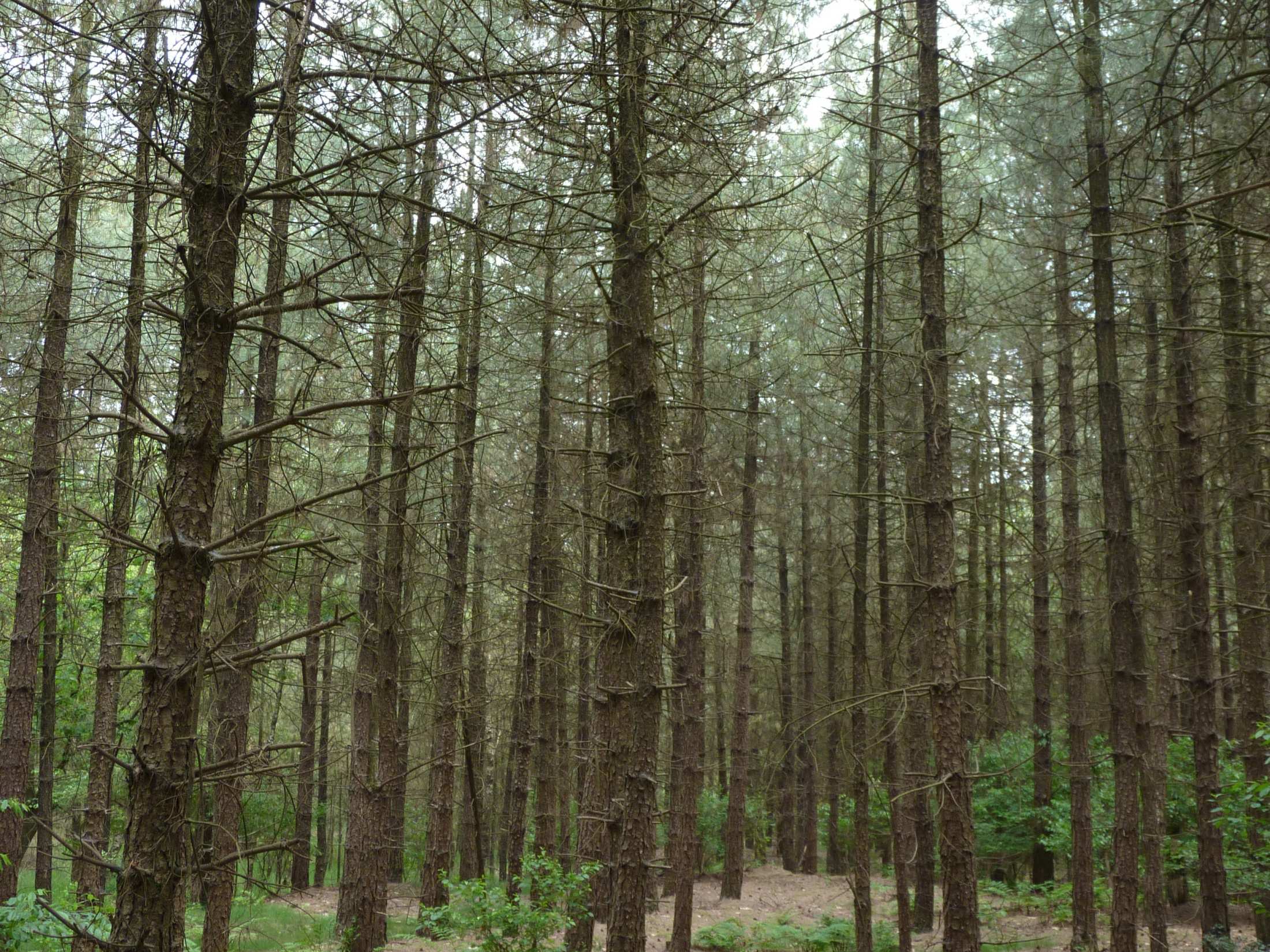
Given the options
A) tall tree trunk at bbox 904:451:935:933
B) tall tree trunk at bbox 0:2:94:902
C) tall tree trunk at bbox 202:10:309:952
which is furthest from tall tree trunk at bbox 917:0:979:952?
tall tree trunk at bbox 0:2:94:902

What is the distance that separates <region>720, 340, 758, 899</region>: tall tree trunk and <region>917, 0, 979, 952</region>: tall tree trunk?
8.49 metres

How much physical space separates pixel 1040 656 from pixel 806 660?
7.61m

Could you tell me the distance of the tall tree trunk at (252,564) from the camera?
358 centimetres

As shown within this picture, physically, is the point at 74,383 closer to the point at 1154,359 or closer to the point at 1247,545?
the point at 1247,545

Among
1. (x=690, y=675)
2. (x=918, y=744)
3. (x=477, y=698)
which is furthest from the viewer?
(x=690, y=675)

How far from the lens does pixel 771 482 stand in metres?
20.4

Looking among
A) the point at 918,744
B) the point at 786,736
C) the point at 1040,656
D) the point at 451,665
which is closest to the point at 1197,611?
the point at 918,744

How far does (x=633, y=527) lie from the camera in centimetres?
661

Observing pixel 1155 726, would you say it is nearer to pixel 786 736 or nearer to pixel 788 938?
pixel 788 938

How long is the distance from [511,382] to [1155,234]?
9756 millimetres

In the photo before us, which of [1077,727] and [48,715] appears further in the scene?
[48,715]

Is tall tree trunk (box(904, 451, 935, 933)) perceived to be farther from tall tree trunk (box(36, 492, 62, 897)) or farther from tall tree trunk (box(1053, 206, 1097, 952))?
tall tree trunk (box(36, 492, 62, 897))

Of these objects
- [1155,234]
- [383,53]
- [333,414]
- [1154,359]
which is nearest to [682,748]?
[333,414]

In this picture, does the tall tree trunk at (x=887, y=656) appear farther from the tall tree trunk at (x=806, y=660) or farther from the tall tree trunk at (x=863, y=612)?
the tall tree trunk at (x=806, y=660)
